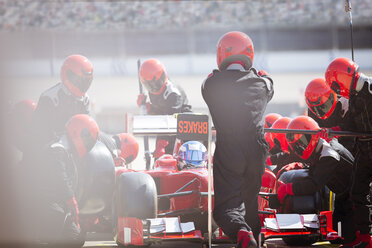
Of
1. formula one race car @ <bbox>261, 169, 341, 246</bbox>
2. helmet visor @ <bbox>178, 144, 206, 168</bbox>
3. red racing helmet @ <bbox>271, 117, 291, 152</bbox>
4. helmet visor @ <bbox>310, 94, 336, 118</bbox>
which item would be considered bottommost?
formula one race car @ <bbox>261, 169, 341, 246</bbox>

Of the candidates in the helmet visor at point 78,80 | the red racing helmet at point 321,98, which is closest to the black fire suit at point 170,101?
the helmet visor at point 78,80

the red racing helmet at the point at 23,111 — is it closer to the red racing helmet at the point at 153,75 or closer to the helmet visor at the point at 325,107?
the red racing helmet at the point at 153,75

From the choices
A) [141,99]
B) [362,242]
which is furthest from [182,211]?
[141,99]

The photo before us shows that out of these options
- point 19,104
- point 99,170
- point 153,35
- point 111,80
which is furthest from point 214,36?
point 99,170

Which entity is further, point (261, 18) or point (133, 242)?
point (261, 18)

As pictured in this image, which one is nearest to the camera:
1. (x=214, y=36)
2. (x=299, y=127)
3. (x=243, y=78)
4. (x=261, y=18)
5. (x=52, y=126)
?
(x=243, y=78)

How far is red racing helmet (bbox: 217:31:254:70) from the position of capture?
4.43m

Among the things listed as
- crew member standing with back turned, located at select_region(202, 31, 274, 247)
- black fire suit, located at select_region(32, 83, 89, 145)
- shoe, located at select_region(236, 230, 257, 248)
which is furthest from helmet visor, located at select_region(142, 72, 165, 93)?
shoe, located at select_region(236, 230, 257, 248)

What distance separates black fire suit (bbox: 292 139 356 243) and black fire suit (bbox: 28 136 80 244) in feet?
6.34

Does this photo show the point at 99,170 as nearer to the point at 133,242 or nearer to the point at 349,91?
the point at 133,242

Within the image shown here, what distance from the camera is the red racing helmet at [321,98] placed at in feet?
20.0

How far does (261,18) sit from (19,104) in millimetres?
17774

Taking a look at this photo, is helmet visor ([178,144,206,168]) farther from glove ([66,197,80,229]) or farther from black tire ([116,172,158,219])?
glove ([66,197,80,229])

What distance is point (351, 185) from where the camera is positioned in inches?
193
